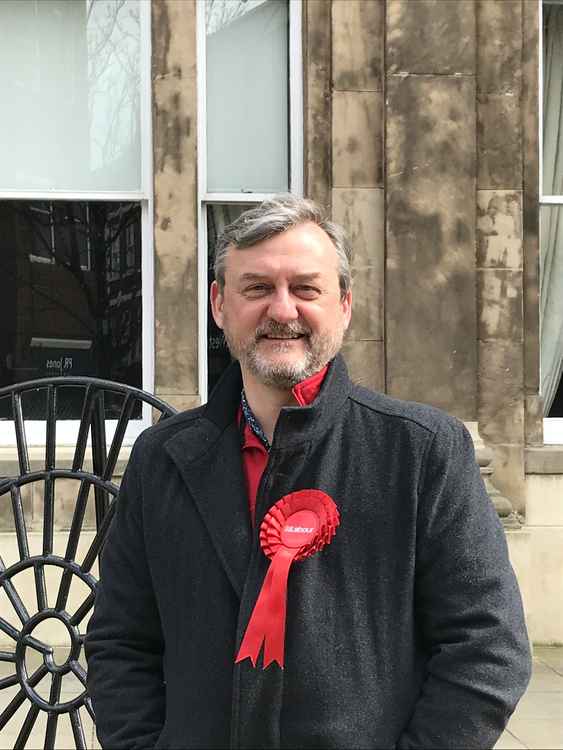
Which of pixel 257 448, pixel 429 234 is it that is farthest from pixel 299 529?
pixel 429 234

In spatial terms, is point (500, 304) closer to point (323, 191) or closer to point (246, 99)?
point (323, 191)

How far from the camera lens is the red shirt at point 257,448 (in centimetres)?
220

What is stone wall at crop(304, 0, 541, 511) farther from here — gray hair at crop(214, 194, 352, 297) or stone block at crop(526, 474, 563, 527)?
gray hair at crop(214, 194, 352, 297)

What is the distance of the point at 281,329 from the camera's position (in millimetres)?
2182

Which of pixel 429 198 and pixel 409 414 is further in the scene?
pixel 429 198

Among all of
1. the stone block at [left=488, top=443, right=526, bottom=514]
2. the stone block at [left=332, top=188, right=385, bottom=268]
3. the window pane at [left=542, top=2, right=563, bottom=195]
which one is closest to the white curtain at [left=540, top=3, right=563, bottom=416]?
the window pane at [left=542, top=2, right=563, bottom=195]

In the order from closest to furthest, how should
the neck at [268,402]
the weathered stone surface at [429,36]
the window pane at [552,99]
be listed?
the neck at [268,402], the weathered stone surface at [429,36], the window pane at [552,99]

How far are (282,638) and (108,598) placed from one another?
459 millimetres

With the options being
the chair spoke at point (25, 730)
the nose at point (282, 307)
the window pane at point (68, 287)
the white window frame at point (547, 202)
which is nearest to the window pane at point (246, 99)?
the window pane at point (68, 287)

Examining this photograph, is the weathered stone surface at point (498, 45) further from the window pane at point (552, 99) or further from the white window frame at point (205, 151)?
the white window frame at point (205, 151)

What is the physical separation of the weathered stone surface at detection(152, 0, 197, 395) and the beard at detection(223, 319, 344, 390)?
391 cm

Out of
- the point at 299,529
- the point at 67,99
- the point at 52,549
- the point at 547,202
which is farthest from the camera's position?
the point at 547,202

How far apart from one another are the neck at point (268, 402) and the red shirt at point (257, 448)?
0.08 feet

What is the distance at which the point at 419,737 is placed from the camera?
1999mm
